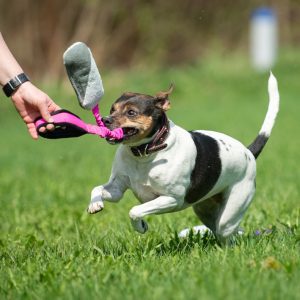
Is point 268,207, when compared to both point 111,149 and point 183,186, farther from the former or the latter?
point 111,149

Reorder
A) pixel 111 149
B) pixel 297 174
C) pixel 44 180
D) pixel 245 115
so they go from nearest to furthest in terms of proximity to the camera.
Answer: pixel 297 174 → pixel 44 180 → pixel 111 149 → pixel 245 115

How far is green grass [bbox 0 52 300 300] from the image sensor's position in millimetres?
3740

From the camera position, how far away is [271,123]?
5.61 meters

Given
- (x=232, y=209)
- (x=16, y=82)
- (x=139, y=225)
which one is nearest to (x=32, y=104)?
(x=16, y=82)

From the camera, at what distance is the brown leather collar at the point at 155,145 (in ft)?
15.5

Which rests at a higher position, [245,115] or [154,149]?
[154,149]

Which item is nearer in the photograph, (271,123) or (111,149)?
(271,123)

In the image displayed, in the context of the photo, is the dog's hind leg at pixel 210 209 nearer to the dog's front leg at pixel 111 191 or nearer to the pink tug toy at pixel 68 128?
the dog's front leg at pixel 111 191

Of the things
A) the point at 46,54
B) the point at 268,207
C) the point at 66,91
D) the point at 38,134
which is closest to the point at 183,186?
the point at 38,134

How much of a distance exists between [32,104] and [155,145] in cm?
83

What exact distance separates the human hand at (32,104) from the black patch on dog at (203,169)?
103 centimetres

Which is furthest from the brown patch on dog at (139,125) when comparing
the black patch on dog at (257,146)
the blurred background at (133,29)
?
the blurred background at (133,29)

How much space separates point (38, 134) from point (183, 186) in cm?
99

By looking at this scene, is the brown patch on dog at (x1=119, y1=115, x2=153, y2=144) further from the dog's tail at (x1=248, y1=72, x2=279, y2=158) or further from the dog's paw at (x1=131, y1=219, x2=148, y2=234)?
the dog's tail at (x1=248, y1=72, x2=279, y2=158)
